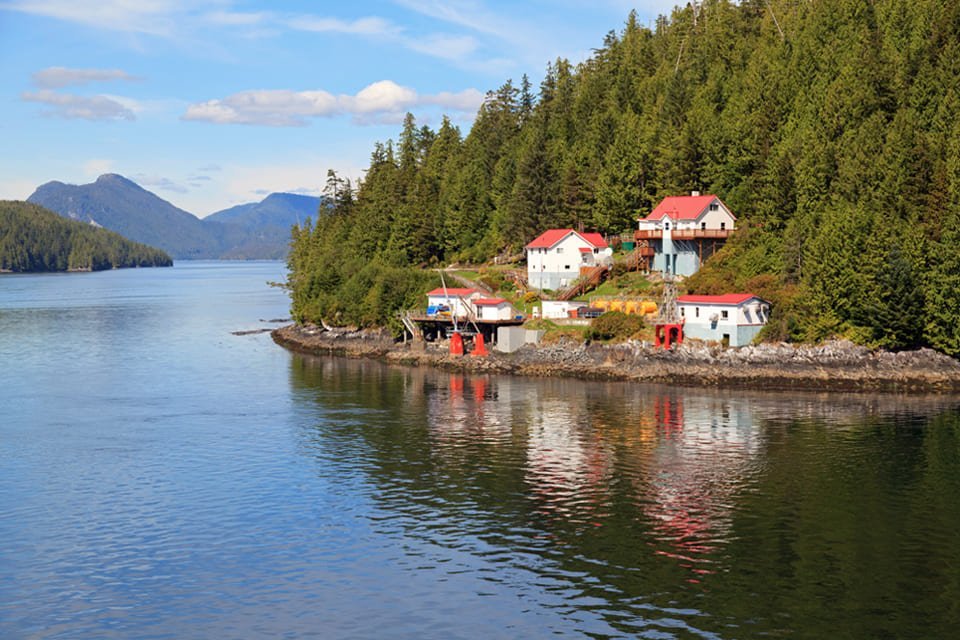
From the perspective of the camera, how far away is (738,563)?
4203 cm

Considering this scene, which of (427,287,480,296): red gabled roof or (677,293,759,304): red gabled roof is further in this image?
(427,287,480,296): red gabled roof

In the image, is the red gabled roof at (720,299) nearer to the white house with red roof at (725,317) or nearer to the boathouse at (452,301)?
the white house with red roof at (725,317)

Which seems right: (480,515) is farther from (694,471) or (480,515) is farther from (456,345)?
(456,345)

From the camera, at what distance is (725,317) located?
96688mm

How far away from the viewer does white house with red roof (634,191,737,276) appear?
377 ft

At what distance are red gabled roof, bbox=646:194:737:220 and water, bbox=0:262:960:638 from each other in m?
34.2

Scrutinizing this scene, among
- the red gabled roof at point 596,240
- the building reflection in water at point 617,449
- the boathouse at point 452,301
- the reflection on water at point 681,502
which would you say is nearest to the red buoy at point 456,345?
the boathouse at point 452,301

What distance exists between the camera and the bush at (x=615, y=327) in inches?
3989

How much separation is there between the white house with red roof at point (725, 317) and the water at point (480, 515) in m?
11.8

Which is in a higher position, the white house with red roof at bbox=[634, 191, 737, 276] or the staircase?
the white house with red roof at bbox=[634, 191, 737, 276]

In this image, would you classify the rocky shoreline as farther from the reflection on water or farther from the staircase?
the staircase

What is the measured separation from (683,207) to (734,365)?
30848mm

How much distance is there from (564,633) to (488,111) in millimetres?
162239

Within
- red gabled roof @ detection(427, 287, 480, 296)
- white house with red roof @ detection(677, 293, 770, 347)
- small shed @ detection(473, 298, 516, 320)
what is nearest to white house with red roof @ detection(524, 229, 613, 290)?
red gabled roof @ detection(427, 287, 480, 296)
